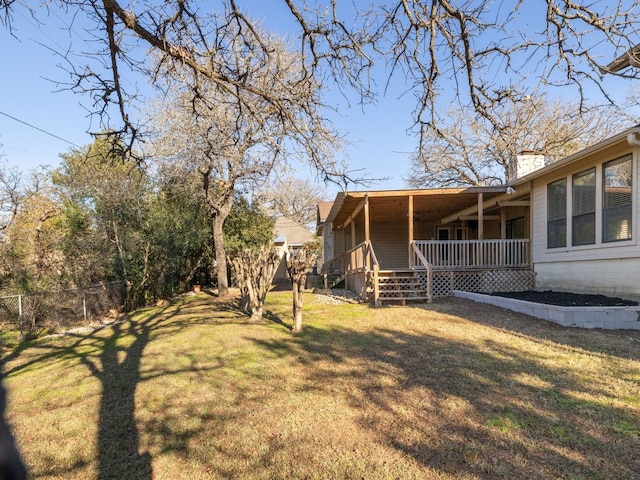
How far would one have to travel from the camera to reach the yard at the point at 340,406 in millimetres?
2705

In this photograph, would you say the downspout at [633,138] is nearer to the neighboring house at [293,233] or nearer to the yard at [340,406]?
the yard at [340,406]

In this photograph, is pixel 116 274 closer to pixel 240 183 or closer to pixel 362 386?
pixel 240 183

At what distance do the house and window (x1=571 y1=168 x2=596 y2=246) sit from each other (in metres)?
0.02

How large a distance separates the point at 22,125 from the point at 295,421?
9741 mm

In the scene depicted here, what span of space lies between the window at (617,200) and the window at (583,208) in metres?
0.34

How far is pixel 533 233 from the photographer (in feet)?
36.1

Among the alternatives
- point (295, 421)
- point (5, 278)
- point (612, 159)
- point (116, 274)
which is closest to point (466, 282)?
point (612, 159)

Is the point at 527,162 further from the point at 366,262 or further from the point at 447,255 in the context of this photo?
the point at 366,262

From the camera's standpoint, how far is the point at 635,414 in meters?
3.29

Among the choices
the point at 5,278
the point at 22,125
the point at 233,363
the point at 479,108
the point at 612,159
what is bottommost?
the point at 233,363

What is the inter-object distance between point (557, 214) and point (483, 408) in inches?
324

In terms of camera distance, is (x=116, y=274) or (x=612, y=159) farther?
(x=116, y=274)

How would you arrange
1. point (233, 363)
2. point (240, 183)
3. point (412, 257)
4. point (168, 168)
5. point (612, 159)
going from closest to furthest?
point (233, 363) → point (612, 159) → point (412, 257) → point (168, 168) → point (240, 183)

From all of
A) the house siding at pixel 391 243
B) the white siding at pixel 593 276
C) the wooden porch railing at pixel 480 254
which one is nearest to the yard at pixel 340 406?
the white siding at pixel 593 276
